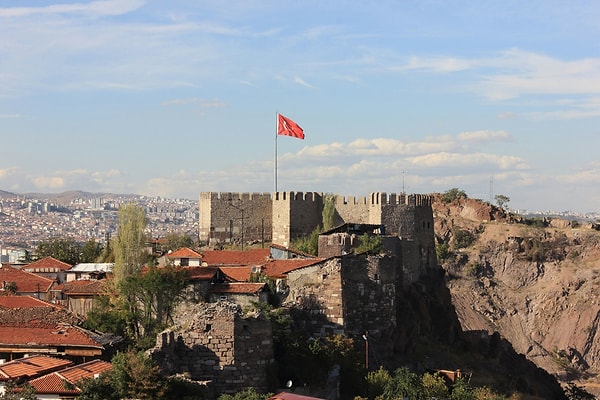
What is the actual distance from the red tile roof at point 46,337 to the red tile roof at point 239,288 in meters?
4.71

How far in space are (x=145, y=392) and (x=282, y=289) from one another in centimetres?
1117

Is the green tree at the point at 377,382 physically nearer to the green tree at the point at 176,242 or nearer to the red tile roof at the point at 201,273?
the red tile roof at the point at 201,273

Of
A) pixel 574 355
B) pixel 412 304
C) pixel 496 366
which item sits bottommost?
pixel 574 355

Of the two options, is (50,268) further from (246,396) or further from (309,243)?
(246,396)

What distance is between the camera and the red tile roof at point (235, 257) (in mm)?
40438

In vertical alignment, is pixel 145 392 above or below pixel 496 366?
above

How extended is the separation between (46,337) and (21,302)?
5781 millimetres

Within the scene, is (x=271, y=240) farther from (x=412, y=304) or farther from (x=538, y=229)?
(x=538, y=229)

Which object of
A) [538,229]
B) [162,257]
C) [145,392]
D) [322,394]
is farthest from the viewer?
[538,229]

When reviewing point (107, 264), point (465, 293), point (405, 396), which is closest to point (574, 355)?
point (465, 293)

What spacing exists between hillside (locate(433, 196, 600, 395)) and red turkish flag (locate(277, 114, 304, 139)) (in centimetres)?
3446

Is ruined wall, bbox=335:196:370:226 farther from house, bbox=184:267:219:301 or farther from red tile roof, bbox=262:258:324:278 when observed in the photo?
house, bbox=184:267:219:301

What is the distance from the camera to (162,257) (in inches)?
1612

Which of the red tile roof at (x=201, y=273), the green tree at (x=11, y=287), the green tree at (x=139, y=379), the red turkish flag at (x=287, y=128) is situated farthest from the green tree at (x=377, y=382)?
the red turkish flag at (x=287, y=128)
